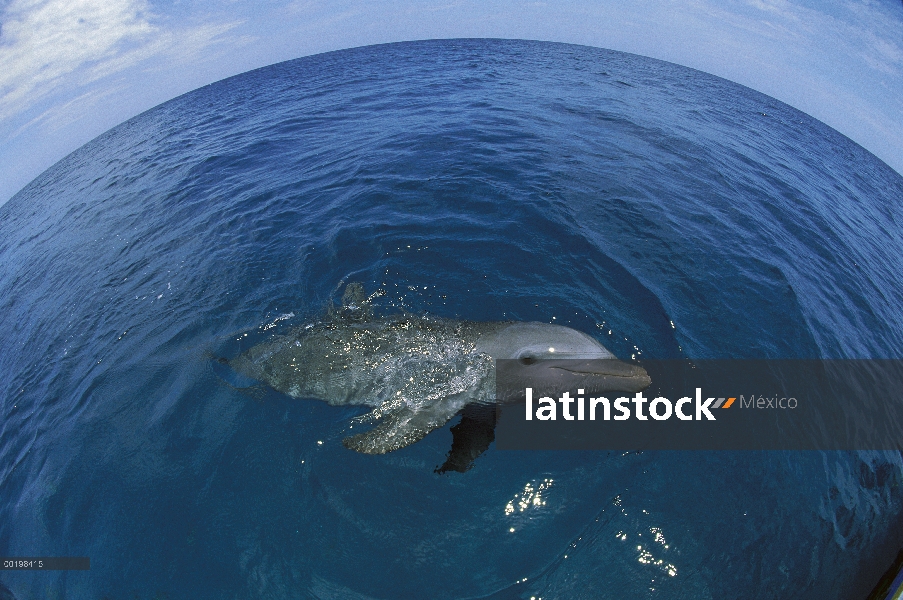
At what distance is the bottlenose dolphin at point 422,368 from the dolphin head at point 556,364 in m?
0.02

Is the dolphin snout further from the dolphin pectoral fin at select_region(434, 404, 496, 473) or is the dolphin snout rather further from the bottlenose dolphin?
the dolphin pectoral fin at select_region(434, 404, 496, 473)

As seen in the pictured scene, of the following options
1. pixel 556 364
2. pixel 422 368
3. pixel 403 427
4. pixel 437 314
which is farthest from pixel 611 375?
pixel 437 314

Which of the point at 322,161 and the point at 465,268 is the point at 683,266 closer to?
the point at 465,268

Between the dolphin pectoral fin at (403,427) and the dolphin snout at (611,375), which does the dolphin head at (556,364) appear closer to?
the dolphin snout at (611,375)

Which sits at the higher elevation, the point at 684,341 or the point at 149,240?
the point at 149,240

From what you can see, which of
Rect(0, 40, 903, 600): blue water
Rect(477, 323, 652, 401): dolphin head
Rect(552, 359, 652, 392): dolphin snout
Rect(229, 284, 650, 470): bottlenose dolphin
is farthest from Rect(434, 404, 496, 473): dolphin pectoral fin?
Rect(552, 359, 652, 392): dolphin snout

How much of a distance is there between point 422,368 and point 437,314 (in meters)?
2.01

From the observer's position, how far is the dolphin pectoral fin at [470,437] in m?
7.05

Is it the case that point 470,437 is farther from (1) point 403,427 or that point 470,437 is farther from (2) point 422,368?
(2) point 422,368

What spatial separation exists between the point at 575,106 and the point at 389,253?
2280 centimetres

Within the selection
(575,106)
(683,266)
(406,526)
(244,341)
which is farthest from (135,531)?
(575,106)

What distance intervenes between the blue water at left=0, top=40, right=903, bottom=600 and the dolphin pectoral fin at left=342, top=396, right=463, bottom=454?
0.94 ft

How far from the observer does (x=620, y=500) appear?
671 centimetres

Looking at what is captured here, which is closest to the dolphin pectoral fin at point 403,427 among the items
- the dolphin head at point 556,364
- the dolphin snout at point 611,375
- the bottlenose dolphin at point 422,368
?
the bottlenose dolphin at point 422,368
